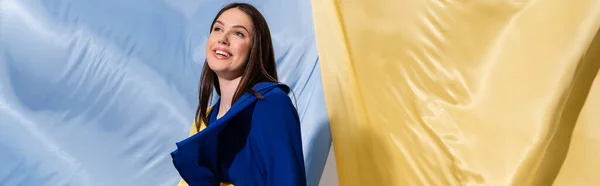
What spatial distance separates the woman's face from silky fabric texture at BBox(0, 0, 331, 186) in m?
0.26

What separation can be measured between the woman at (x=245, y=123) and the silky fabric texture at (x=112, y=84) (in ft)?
0.76

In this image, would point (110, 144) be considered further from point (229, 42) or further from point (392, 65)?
point (392, 65)

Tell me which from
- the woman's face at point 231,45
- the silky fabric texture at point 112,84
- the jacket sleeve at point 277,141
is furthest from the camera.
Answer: the silky fabric texture at point 112,84

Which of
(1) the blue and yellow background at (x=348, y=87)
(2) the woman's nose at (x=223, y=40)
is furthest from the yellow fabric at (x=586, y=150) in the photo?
(2) the woman's nose at (x=223, y=40)

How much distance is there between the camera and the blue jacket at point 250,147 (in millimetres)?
849

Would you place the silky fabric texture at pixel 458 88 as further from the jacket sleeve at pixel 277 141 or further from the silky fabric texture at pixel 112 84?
the jacket sleeve at pixel 277 141

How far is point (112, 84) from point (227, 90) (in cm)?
34

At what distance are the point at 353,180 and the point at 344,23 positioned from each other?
0.96 ft

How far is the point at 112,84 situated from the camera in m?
1.19

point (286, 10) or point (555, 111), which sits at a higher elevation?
point (286, 10)

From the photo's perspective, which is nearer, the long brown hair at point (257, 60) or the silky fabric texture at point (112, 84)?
the long brown hair at point (257, 60)

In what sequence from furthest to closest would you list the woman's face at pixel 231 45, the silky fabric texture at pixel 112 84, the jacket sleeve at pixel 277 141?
the silky fabric texture at pixel 112 84, the woman's face at pixel 231 45, the jacket sleeve at pixel 277 141

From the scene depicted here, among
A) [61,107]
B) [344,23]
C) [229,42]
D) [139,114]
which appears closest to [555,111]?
[344,23]

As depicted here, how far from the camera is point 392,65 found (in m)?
1.10
